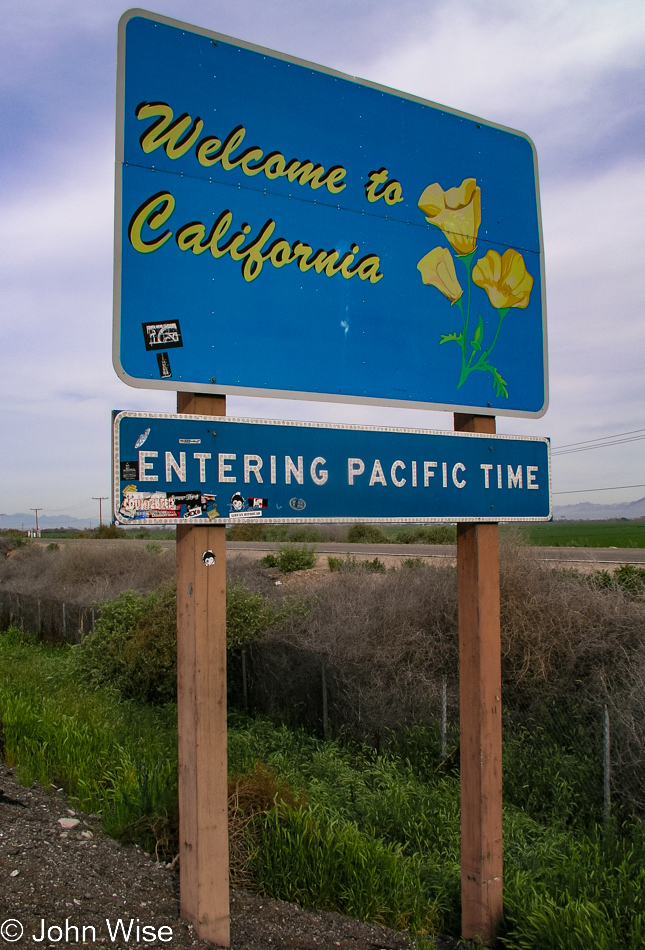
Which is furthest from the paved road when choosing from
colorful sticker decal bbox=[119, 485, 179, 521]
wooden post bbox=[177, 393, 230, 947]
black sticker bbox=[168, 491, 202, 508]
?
colorful sticker decal bbox=[119, 485, 179, 521]

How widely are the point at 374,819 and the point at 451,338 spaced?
134 inches

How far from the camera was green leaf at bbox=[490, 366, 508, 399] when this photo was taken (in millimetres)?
3945

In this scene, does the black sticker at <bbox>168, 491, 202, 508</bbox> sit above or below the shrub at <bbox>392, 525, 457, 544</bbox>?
above

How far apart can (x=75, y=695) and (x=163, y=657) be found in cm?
138

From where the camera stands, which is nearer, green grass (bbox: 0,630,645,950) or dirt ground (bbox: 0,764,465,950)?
dirt ground (bbox: 0,764,465,950)

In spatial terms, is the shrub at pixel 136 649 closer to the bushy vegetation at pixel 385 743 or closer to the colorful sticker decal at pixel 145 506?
the bushy vegetation at pixel 385 743

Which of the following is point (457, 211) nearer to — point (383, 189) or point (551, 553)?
point (383, 189)

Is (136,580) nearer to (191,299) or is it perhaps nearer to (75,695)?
(75,695)

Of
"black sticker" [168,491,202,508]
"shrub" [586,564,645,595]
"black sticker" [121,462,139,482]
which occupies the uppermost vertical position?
"black sticker" [121,462,139,482]

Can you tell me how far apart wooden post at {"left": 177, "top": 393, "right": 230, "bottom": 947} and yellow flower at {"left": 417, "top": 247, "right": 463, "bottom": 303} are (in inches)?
63.4

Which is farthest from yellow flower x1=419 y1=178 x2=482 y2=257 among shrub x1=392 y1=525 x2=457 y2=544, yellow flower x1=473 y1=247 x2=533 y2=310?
→ shrub x1=392 y1=525 x2=457 y2=544

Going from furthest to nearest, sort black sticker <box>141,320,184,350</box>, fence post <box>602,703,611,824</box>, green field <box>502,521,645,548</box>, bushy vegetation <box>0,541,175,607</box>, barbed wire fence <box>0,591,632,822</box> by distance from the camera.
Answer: green field <box>502,521,645,548</box>
bushy vegetation <box>0,541,175,607</box>
barbed wire fence <box>0,591,632,822</box>
fence post <box>602,703,611,824</box>
black sticker <box>141,320,184,350</box>
